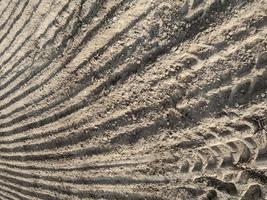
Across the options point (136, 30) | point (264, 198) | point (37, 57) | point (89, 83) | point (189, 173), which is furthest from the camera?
point (37, 57)

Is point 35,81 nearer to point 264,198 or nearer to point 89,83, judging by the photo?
point 89,83

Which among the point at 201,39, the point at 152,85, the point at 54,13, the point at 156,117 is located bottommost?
the point at 156,117

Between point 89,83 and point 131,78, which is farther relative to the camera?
point 89,83

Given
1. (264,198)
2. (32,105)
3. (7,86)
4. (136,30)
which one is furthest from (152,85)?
(7,86)

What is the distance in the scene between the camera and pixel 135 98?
2584 millimetres

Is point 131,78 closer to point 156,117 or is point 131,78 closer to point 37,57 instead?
point 156,117

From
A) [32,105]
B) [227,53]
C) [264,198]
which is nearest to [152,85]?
[227,53]

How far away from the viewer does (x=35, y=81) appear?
3.14 metres

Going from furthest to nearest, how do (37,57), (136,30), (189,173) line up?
(37,57) → (136,30) → (189,173)

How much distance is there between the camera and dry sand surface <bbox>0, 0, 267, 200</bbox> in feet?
7.11

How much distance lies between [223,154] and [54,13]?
1.44 m

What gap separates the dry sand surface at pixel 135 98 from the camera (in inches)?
85.4

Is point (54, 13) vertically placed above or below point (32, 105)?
above

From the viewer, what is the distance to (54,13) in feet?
9.63
